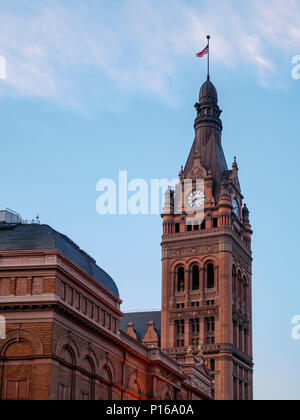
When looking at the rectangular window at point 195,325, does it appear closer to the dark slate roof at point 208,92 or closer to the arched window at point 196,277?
the arched window at point 196,277

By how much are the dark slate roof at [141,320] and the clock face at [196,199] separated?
944 inches

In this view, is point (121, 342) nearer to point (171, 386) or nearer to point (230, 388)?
point (171, 386)

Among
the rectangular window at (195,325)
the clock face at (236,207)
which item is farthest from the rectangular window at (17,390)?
the clock face at (236,207)

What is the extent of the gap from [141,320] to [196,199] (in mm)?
27789

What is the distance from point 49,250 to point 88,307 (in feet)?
28.9

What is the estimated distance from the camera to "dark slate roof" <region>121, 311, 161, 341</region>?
171 m

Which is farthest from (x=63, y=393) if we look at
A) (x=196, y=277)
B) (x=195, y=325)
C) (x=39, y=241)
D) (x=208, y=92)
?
(x=208, y=92)

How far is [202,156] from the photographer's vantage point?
572 ft

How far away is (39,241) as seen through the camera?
2825 inches

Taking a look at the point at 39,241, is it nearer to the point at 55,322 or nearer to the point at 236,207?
the point at 55,322

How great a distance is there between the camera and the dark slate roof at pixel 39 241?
71438mm

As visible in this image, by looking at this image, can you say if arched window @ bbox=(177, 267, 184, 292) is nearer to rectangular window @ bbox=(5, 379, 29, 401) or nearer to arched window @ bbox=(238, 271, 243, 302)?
arched window @ bbox=(238, 271, 243, 302)

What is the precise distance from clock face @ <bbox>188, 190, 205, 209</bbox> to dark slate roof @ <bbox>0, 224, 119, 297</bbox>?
8959cm
